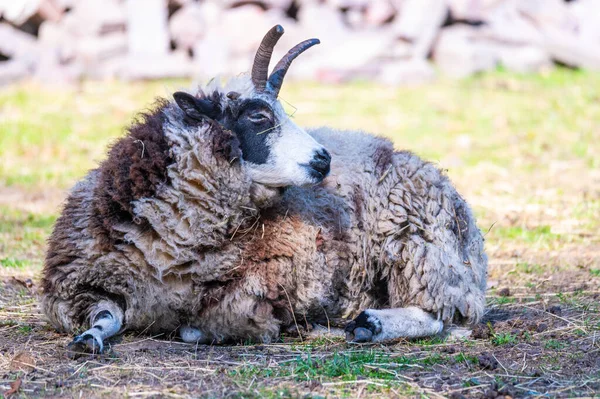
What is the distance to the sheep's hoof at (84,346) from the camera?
461cm

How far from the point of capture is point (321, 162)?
5.00 m

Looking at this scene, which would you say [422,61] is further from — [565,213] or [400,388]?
[400,388]

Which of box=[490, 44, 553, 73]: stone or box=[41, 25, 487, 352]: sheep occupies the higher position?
box=[490, 44, 553, 73]: stone

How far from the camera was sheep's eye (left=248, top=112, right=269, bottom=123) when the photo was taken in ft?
16.8

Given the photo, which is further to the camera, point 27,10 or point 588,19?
point 588,19

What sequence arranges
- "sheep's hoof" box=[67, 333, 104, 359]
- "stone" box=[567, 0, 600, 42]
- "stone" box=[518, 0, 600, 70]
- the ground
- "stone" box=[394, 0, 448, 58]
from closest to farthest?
the ground, "sheep's hoof" box=[67, 333, 104, 359], "stone" box=[394, 0, 448, 58], "stone" box=[518, 0, 600, 70], "stone" box=[567, 0, 600, 42]

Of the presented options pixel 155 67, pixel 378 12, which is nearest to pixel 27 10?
pixel 155 67

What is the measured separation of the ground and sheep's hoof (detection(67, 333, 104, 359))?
56 millimetres

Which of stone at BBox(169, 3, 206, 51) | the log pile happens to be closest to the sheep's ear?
the log pile

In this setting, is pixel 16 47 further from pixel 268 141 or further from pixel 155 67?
pixel 268 141

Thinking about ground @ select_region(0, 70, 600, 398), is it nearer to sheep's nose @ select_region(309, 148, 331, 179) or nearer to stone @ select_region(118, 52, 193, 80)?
stone @ select_region(118, 52, 193, 80)

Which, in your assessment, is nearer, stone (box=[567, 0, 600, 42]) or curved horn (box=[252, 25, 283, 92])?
curved horn (box=[252, 25, 283, 92])

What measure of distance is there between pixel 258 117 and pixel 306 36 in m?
11.5

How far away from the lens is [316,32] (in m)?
16.5
